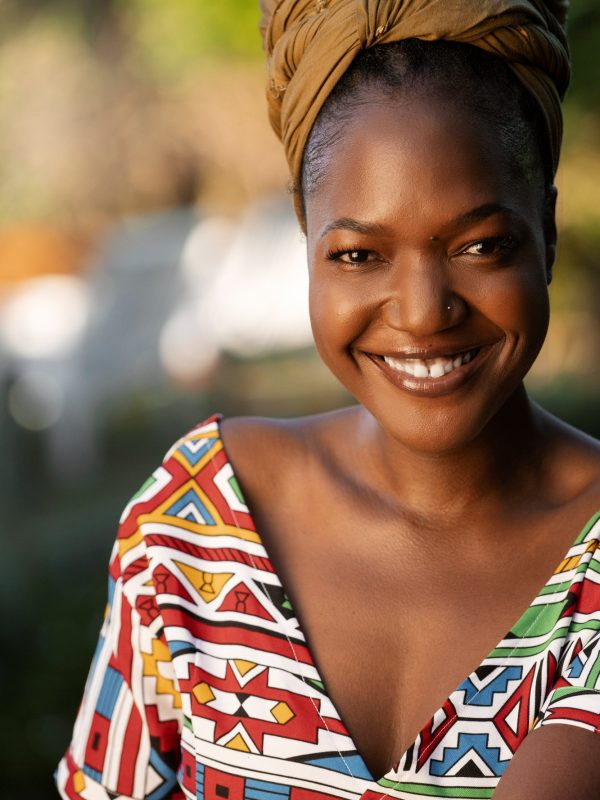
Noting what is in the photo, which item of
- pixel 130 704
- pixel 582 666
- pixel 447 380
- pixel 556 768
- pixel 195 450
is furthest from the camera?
pixel 195 450

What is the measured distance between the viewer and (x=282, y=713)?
2105mm

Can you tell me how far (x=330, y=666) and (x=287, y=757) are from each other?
7.2 inches

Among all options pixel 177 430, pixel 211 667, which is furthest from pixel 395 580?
pixel 177 430

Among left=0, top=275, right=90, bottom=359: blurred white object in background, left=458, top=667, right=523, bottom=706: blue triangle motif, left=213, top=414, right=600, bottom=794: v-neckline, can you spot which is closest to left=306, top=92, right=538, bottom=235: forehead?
left=213, top=414, right=600, bottom=794: v-neckline

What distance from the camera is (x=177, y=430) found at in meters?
8.08

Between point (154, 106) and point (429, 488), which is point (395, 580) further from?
point (154, 106)

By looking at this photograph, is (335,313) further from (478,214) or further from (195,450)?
(195,450)

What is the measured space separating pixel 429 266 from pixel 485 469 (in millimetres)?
475

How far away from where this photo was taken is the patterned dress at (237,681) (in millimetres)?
1975

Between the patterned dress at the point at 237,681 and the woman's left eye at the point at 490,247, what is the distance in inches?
19.2

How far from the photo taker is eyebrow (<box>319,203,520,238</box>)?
193cm

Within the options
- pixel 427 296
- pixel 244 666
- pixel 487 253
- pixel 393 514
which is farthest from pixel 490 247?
pixel 244 666

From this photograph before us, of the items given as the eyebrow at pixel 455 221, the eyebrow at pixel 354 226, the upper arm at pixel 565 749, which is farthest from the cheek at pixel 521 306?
the upper arm at pixel 565 749

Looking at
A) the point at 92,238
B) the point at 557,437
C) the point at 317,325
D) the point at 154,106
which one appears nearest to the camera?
the point at 317,325
